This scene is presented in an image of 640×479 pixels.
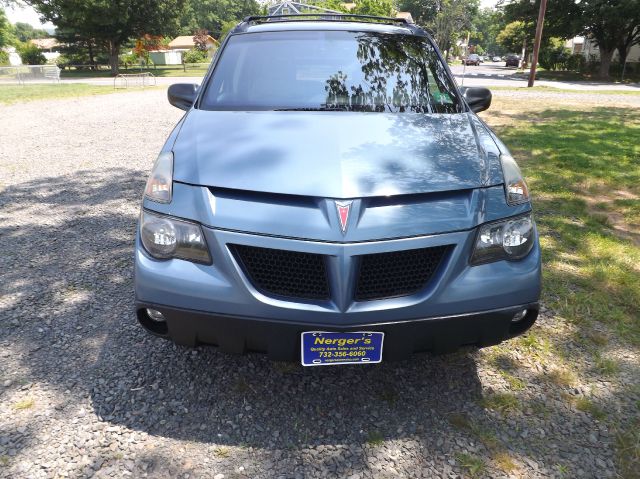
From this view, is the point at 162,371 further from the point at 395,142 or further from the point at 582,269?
the point at 582,269

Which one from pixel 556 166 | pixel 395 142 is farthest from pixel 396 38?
pixel 556 166

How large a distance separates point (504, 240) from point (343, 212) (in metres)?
0.74

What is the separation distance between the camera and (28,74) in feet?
77.9

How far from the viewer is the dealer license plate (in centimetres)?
192

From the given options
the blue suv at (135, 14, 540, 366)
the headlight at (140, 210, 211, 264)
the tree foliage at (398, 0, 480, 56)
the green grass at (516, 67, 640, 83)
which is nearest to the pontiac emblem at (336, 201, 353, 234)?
the blue suv at (135, 14, 540, 366)

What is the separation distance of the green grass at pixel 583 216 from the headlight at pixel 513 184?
40.4 inches

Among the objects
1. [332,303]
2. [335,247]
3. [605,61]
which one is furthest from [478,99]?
[605,61]

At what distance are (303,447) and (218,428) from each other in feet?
1.29

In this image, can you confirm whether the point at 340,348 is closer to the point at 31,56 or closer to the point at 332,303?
the point at 332,303

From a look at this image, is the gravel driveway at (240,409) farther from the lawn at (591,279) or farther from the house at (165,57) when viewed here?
the house at (165,57)

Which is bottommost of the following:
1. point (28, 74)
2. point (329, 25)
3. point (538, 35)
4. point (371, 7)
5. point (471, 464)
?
point (471, 464)

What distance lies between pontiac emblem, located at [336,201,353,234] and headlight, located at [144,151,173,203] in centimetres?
76

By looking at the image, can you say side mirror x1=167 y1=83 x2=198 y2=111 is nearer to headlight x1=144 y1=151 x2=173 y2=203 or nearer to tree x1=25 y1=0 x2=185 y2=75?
headlight x1=144 y1=151 x2=173 y2=203

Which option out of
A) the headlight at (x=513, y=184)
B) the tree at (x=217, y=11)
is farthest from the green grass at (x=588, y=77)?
the tree at (x=217, y=11)
